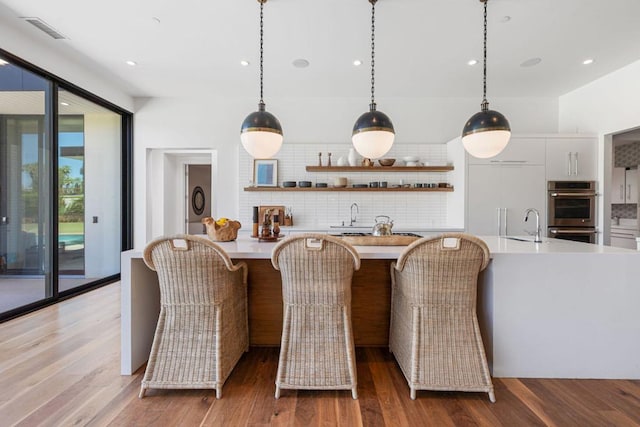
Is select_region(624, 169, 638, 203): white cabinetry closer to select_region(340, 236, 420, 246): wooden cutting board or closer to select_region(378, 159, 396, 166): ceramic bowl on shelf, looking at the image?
select_region(378, 159, 396, 166): ceramic bowl on shelf

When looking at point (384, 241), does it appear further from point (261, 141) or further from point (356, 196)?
point (356, 196)

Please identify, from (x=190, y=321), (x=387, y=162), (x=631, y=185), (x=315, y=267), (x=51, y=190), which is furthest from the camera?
(x=631, y=185)

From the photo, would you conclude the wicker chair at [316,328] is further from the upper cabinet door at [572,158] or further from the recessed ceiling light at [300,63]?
the upper cabinet door at [572,158]

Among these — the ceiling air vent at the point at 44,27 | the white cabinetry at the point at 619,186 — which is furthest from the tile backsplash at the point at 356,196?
the white cabinetry at the point at 619,186

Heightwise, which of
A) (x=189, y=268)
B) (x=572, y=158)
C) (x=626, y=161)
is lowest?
(x=189, y=268)

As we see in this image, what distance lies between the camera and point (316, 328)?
184 cm

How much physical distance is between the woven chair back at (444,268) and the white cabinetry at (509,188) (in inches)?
108

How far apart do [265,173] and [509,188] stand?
11.2 feet

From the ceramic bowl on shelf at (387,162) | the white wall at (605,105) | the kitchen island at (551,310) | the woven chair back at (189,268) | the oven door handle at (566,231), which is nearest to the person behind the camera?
the woven chair back at (189,268)

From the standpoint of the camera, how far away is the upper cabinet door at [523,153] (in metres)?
4.19

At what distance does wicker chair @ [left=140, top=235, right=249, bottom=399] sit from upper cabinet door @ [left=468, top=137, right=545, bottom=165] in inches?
146

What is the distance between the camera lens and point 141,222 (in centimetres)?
497

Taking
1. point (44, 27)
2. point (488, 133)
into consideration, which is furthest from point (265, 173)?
point (488, 133)

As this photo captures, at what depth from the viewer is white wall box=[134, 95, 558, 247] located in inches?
191
